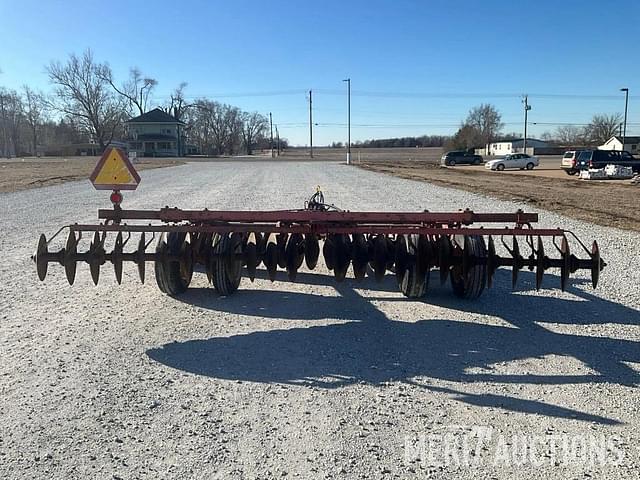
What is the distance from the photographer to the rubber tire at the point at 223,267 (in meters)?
4.94

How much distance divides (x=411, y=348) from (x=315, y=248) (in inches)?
64.2

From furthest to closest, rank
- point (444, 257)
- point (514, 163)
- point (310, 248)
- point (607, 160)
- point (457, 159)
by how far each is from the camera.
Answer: point (457, 159), point (514, 163), point (607, 160), point (310, 248), point (444, 257)

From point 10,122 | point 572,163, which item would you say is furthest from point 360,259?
point 10,122

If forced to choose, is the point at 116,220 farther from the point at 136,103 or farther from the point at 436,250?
the point at 136,103

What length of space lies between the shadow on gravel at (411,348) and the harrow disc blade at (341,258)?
31 cm

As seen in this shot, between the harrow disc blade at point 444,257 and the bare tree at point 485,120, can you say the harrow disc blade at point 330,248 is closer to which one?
the harrow disc blade at point 444,257

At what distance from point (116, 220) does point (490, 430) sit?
366 centimetres

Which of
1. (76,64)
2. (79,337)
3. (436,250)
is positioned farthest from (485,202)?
(76,64)

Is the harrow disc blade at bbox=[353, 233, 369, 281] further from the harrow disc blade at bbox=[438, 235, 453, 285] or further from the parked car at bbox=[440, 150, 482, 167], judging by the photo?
the parked car at bbox=[440, 150, 482, 167]

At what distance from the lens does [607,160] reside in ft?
100

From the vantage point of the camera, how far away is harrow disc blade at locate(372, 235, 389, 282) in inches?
194

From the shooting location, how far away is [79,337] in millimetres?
4109

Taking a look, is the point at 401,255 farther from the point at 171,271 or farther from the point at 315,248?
the point at 171,271

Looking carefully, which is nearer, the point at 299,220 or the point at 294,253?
the point at 299,220
